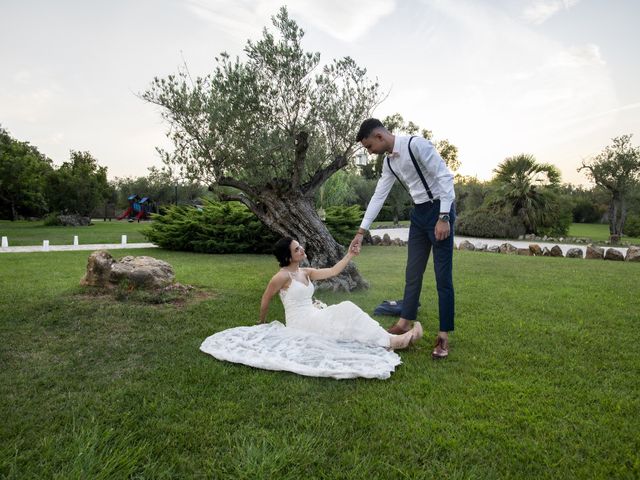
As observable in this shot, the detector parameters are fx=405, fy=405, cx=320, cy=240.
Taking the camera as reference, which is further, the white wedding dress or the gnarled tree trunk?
the gnarled tree trunk

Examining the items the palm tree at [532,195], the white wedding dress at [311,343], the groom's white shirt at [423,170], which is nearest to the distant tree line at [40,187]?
the palm tree at [532,195]

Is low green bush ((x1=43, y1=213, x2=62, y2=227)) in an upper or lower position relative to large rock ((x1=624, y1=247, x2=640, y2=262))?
upper

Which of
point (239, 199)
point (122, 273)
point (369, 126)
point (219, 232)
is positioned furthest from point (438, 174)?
point (219, 232)

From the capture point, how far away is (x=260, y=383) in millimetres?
3414

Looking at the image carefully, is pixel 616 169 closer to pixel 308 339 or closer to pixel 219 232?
pixel 219 232

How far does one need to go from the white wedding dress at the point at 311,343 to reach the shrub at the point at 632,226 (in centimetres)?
2807

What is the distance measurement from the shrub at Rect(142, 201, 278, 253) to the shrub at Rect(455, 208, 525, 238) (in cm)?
1411

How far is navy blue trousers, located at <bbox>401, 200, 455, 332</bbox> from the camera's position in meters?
4.14

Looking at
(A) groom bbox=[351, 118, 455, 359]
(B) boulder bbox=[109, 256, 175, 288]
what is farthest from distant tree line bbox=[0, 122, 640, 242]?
(A) groom bbox=[351, 118, 455, 359]

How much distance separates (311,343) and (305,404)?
1.17 metres

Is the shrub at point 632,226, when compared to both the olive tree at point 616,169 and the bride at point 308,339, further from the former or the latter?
the bride at point 308,339

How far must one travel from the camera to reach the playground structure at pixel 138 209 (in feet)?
133

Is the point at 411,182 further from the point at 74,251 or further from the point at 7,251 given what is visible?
the point at 7,251

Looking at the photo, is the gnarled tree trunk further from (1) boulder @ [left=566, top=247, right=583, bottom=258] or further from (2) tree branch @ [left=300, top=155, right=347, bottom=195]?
(1) boulder @ [left=566, top=247, right=583, bottom=258]
